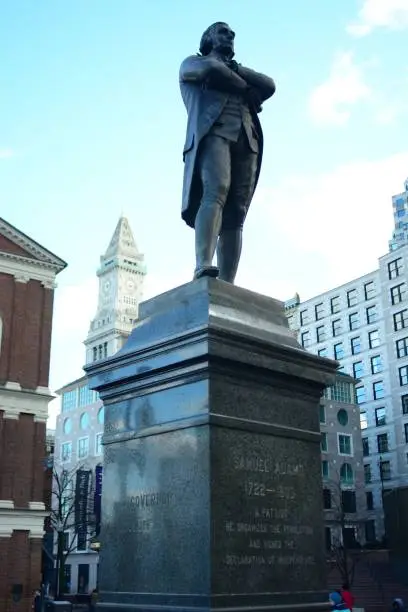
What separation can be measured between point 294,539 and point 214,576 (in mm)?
1053

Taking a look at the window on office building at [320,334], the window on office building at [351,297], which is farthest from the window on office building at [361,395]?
the window on office building at [351,297]

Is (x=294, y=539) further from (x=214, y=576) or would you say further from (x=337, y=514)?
(x=337, y=514)

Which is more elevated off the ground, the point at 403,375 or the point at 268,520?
the point at 403,375

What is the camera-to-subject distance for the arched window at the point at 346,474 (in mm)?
73188

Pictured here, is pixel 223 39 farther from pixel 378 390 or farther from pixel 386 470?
pixel 378 390

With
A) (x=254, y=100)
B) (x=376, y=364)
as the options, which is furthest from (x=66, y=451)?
(x=254, y=100)

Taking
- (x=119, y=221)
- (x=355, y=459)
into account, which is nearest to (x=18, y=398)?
(x=355, y=459)

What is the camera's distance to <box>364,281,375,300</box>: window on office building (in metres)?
85.3

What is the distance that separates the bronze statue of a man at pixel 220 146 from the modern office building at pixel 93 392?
71.0 meters

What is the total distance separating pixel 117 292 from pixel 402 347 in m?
62.5

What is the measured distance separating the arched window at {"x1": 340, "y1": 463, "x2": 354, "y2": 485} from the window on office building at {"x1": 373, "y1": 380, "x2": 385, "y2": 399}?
1212 centimetres

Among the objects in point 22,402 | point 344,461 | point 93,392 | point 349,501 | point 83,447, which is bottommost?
point 349,501

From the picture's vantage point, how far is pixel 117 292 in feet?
431

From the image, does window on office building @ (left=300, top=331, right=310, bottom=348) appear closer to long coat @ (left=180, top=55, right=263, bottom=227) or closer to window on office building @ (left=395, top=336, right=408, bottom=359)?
window on office building @ (left=395, top=336, right=408, bottom=359)
